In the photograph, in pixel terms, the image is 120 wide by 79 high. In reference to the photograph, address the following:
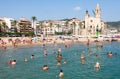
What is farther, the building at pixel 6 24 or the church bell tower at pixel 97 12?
the church bell tower at pixel 97 12

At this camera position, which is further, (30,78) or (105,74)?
(105,74)

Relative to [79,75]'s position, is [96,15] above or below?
above

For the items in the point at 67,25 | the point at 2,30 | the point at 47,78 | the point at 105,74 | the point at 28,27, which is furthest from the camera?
the point at 67,25

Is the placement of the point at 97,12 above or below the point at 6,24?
above

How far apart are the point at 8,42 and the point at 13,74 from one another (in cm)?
5845

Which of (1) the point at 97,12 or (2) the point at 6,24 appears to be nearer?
(2) the point at 6,24

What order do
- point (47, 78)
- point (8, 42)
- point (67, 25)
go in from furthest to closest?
point (67, 25) → point (8, 42) → point (47, 78)

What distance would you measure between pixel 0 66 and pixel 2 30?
285ft

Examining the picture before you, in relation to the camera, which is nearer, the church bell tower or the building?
the building

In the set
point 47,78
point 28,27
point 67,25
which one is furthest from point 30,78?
point 67,25

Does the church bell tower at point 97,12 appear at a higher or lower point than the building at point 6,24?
higher

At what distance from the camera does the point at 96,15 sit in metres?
177

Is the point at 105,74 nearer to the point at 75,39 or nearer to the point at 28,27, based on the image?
the point at 75,39

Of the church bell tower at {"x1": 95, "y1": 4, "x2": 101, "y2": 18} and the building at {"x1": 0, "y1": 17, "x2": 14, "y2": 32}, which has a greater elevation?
the church bell tower at {"x1": 95, "y1": 4, "x2": 101, "y2": 18}
